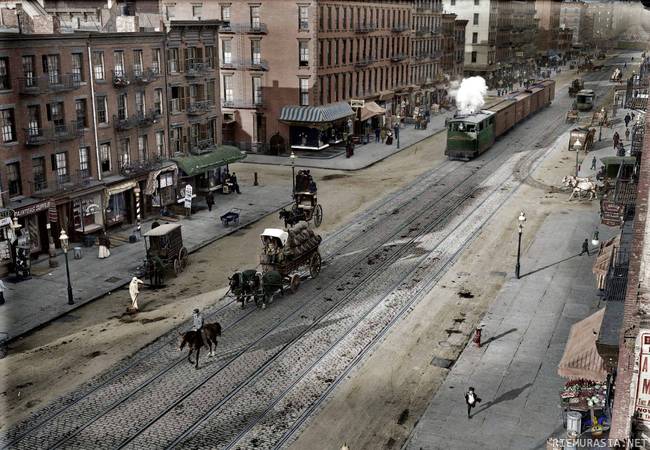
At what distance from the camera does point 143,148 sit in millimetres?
44969

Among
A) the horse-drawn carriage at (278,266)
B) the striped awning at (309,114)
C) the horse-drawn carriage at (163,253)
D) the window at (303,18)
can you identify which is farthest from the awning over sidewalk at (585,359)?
the window at (303,18)

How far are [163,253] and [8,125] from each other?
10360 mm

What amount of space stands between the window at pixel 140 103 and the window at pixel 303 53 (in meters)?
24.9

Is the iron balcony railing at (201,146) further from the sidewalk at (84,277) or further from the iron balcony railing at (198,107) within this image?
the sidewalk at (84,277)

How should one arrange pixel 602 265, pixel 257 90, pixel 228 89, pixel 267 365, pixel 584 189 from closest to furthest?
pixel 267 365, pixel 602 265, pixel 584 189, pixel 257 90, pixel 228 89

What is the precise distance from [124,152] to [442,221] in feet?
66.0

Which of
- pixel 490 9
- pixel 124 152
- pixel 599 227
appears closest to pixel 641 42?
pixel 599 227

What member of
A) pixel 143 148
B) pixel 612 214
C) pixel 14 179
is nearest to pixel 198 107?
pixel 143 148

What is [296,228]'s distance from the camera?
32.8m

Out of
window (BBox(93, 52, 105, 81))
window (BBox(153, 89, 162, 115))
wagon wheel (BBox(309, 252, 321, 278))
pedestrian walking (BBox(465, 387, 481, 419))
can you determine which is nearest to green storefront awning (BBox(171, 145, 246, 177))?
window (BBox(153, 89, 162, 115))

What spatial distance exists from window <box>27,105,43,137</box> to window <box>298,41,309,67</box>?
3335cm

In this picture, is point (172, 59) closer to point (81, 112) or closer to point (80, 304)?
point (81, 112)

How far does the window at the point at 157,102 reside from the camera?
45531mm

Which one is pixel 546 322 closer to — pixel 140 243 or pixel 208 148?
pixel 140 243
